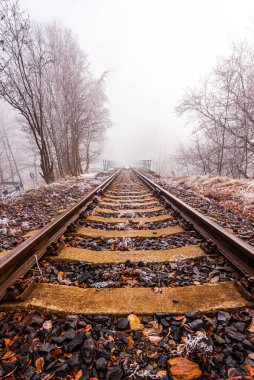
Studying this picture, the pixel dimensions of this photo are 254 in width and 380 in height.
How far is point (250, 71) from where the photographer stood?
11234mm

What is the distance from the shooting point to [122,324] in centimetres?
142

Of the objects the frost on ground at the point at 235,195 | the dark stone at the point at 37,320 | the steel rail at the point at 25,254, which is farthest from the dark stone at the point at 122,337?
the frost on ground at the point at 235,195

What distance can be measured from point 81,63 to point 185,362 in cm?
1744

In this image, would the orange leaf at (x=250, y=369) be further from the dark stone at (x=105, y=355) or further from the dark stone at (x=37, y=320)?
the dark stone at (x=37, y=320)

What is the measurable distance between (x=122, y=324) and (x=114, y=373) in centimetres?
33

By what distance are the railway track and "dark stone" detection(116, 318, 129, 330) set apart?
0.01 metres

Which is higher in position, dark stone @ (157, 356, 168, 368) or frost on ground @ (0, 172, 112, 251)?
frost on ground @ (0, 172, 112, 251)

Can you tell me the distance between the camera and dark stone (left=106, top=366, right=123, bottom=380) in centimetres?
109

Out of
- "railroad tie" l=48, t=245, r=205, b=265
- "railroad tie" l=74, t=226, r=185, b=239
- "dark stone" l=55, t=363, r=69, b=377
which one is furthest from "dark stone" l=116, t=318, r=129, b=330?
"railroad tie" l=74, t=226, r=185, b=239

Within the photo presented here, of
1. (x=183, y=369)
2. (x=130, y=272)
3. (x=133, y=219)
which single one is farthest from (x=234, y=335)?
(x=133, y=219)

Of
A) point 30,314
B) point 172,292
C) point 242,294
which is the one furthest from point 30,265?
point 242,294

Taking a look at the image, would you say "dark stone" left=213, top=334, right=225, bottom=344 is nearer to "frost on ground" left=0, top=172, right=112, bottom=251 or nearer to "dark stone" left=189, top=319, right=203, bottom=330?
"dark stone" left=189, top=319, right=203, bottom=330

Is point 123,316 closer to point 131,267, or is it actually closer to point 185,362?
point 185,362

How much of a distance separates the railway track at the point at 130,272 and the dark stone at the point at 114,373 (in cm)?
4
